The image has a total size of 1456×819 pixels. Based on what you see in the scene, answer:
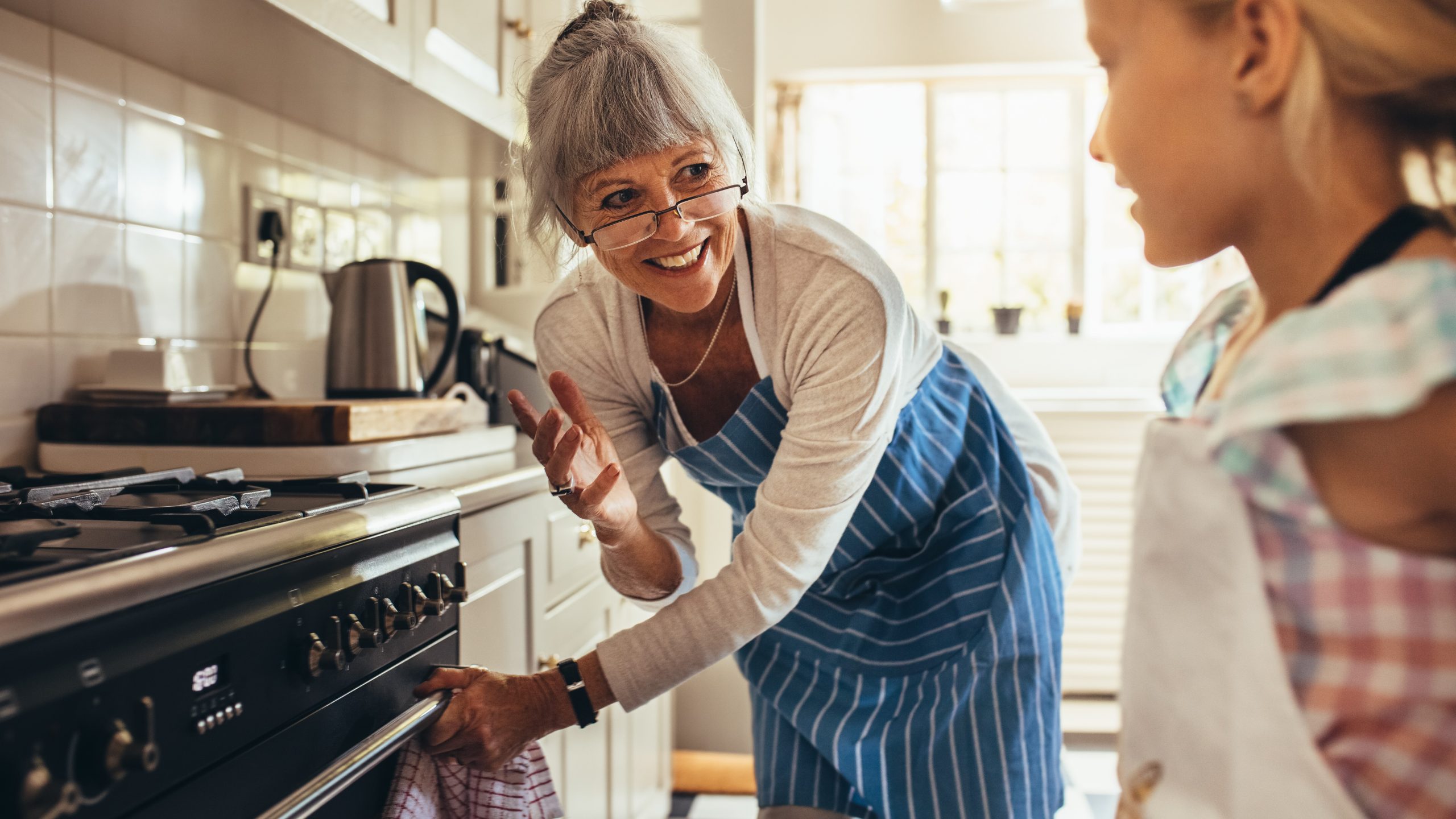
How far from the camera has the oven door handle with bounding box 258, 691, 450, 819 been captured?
74cm

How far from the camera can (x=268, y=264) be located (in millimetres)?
1672

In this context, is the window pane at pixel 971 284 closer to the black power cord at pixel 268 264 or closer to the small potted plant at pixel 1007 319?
the small potted plant at pixel 1007 319

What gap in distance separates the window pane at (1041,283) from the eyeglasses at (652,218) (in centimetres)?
291

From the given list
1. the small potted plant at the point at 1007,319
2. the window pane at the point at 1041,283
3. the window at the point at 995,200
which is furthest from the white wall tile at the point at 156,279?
the window pane at the point at 1041,283

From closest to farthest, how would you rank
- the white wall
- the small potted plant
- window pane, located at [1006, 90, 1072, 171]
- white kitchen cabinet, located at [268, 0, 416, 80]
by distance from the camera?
1. white kitchen cabinet, located at [268, 0, 416, 80]
2. the white wall
3. the small potted plant
4. window pane, located at [1006, 90, 1072, 171]

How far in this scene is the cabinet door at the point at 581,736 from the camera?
1.52 meters

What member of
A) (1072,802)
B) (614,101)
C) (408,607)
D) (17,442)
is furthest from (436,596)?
(1072,802)

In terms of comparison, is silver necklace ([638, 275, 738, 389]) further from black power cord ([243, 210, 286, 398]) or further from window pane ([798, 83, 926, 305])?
window pane ([798, 83, 926, 305])

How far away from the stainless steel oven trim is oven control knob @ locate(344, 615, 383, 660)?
7 cm

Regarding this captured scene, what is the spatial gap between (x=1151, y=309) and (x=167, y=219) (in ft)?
10.9

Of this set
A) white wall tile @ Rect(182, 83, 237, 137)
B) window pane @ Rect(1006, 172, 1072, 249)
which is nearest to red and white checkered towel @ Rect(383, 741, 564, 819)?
white wall tile @ Rect(182, 83, 237, 137)

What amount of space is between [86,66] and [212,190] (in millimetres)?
261

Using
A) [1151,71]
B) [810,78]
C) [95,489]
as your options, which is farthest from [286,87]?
[810,78]

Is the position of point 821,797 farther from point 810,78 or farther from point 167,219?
point 810,78
